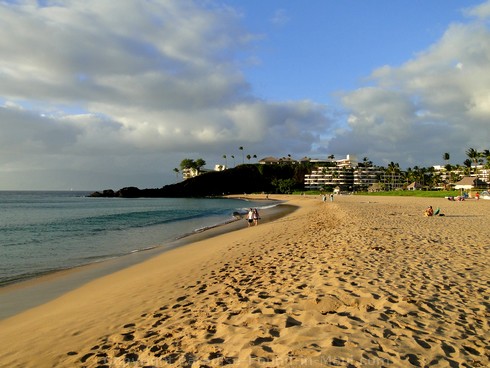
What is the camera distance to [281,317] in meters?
5.37

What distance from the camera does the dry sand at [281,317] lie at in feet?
14.0

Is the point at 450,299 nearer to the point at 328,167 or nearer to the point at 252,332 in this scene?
the point at 252,332

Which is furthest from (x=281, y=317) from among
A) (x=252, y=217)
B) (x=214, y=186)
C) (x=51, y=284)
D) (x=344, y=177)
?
(x=344, y=177)

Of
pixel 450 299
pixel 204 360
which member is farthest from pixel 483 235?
pixel 204 360

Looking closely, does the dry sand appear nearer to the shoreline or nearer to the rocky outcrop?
the shoreline

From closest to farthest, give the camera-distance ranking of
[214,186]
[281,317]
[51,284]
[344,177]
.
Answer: [281,317] → [51,284] → [214,186] → [344,177]

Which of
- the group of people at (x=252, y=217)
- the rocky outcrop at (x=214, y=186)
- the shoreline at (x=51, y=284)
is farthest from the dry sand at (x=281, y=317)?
the rocky outcrop at (x=214, y=186)

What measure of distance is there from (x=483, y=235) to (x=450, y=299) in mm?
10659

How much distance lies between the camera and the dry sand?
14.0 feet

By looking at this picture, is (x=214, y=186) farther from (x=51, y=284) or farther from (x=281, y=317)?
(x=281, y=317)

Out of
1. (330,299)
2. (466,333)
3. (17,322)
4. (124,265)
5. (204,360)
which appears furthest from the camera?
(124,265)

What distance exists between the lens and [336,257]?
995 centimetres

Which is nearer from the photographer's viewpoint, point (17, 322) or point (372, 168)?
point (17, 322)

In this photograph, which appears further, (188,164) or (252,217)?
(188,164)
